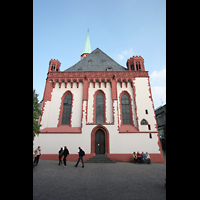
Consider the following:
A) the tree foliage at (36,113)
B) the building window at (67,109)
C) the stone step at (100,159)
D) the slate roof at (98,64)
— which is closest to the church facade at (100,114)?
the building window at (67,109)

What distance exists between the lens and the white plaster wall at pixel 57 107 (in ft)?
52.6

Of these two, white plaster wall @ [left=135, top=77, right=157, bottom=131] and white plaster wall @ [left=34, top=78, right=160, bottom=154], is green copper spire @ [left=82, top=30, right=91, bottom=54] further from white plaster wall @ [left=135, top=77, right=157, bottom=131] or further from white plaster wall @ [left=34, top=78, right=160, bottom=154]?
white plaster wall @ [left=34, top=78, right=160, bottom=154]

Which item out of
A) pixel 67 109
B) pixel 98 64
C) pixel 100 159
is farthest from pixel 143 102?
pixel 67 109

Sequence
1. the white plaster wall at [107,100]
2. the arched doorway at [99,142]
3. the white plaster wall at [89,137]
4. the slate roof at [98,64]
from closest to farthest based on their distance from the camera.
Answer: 1. the white plaster wall at [89,137]
2. the arched doorway at [99,142]
3. the white plaster wall at [107,100]
4. the slate roof at [98,64]

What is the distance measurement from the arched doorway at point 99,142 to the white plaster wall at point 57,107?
2.79 meters

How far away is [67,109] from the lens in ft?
56.0

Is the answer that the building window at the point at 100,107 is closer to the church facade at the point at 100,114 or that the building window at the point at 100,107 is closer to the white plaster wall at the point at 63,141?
the church facade at the point at 100,114

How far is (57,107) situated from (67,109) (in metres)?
1.37

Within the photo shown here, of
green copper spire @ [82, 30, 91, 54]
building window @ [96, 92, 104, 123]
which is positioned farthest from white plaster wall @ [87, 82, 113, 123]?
green copper spire @ [82, 30, 91, 54]

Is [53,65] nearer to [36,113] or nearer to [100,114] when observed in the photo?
[100,114]

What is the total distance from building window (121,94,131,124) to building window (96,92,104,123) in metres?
2.88
